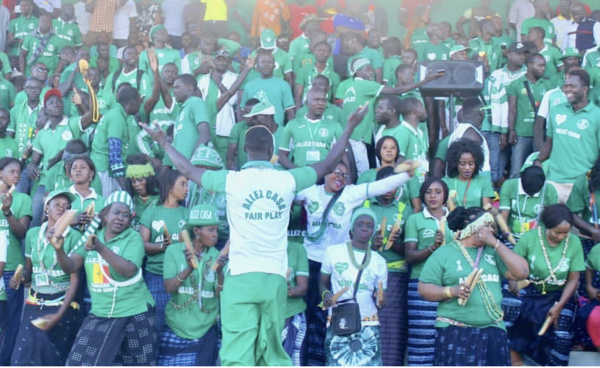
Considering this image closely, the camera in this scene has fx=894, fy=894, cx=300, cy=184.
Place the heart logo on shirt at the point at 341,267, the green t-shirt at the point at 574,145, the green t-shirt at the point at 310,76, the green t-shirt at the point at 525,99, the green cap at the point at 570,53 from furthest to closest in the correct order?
the green cap at the point at 570,53 < the green t-shirt at the point at 310,76 < the green t-shirt at the point at 525,99 < the green t-shirt at the point at 574,145 < the heart logo on shirt at the point at 341,267

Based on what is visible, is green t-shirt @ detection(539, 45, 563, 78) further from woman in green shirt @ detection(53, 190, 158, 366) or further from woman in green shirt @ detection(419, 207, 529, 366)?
woman in green shirt @ detection(53, 190, 158, 366)

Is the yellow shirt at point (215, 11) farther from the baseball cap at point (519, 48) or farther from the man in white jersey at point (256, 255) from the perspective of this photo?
the man in white jersey at point (256, 255)

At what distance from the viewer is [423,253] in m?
7.80

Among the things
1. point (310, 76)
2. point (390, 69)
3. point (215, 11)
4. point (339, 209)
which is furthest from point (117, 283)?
point (215, 11)

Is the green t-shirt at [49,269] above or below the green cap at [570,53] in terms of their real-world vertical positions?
below

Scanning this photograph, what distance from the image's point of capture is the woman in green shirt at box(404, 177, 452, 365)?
7836 millimetres

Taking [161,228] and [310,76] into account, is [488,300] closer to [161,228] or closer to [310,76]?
[161,228]

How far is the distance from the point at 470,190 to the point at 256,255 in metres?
3.23

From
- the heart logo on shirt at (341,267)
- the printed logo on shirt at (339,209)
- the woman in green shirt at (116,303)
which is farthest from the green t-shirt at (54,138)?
the heart logo on shirt at (341,267)

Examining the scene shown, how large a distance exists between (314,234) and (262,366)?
2427 millimetres

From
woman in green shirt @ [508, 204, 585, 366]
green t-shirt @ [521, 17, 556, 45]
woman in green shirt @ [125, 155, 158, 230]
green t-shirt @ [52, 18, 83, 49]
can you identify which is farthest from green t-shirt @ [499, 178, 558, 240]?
green t-shirt @ [52, 18, 83, 49]

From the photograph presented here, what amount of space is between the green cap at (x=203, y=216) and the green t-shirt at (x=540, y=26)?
25.8ft

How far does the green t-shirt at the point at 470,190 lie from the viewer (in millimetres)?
8406

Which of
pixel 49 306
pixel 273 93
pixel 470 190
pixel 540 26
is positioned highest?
pixel 540 26
